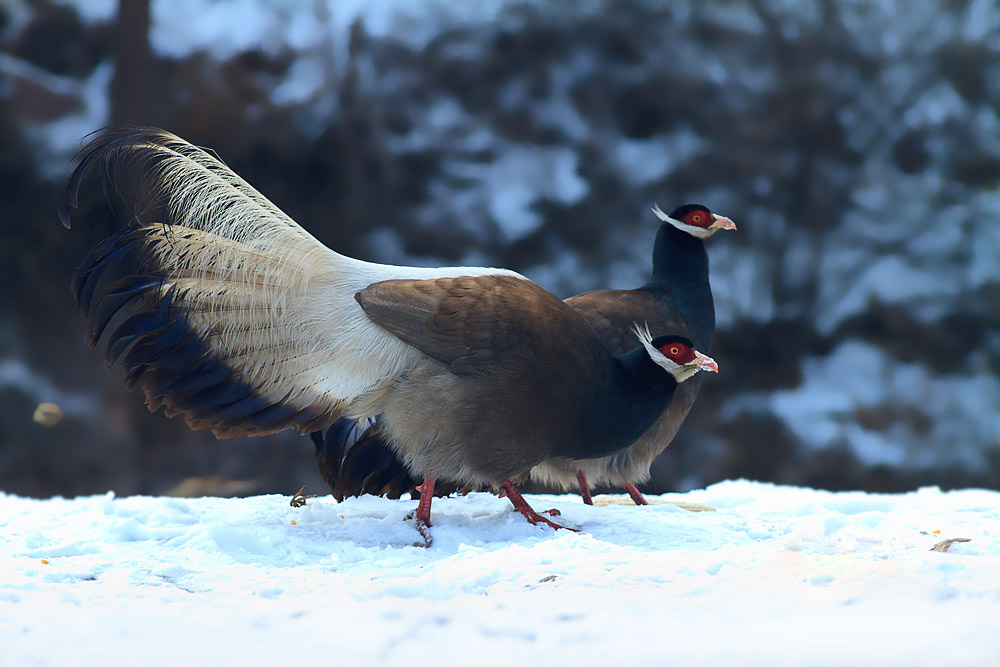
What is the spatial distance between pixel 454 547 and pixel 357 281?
1.06 m

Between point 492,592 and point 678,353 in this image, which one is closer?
point 492,592

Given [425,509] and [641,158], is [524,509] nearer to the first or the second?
[425,509]

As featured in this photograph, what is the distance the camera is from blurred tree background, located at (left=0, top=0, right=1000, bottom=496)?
898cm

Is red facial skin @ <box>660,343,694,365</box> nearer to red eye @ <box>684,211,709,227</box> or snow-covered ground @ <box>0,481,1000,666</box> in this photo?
snow-covered ground @ <box>0,481,1000,666</box>

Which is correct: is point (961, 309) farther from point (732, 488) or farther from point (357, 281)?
point (357, 281)

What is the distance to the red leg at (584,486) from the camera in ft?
12.7

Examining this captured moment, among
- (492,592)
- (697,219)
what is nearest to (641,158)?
(697,219)

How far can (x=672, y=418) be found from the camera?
12.7 feet

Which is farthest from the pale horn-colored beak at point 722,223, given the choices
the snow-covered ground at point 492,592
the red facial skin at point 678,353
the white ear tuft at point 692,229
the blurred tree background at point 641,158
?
the blurred tree background at point 641,158

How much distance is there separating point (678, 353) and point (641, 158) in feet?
21.8

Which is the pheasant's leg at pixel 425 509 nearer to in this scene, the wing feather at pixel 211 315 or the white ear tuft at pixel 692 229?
the wing feather at pixel 211 315

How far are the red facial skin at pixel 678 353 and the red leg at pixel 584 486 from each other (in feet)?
2.85

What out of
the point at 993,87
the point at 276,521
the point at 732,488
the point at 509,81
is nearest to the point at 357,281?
the point at 276,521

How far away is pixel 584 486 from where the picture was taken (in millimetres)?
3965
